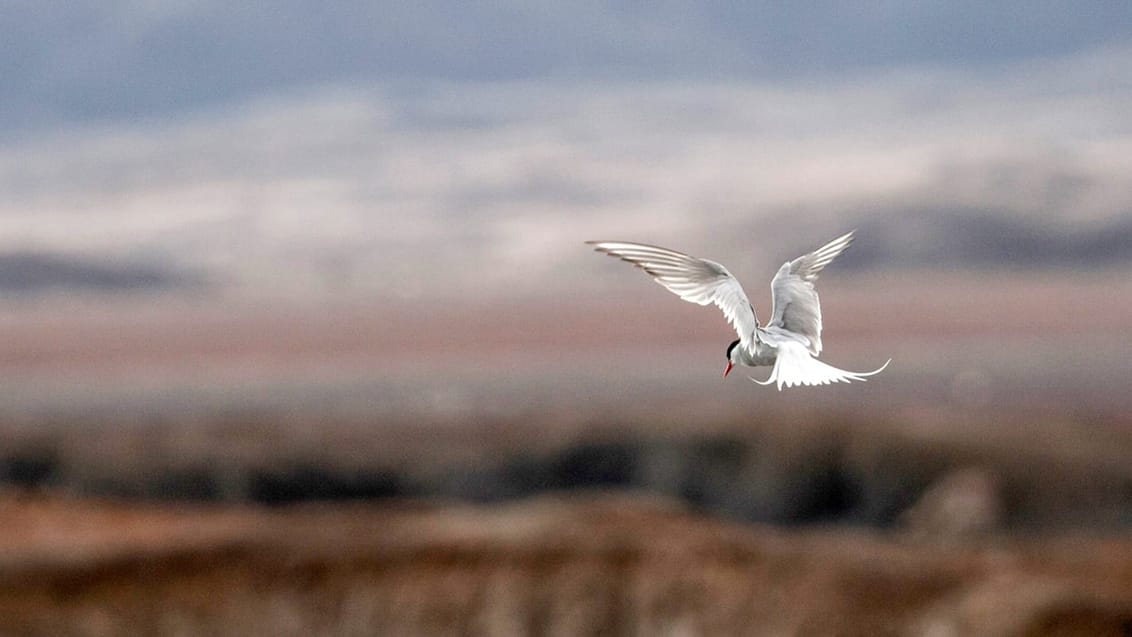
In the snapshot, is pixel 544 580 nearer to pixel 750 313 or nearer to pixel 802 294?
pixel 802 294

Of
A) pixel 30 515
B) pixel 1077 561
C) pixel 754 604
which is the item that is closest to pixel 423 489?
pixel 30 515

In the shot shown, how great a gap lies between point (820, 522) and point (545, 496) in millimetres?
19217

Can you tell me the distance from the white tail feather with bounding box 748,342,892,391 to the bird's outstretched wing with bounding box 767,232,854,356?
94cm

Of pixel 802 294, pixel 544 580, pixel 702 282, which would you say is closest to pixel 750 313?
pixel 702 282

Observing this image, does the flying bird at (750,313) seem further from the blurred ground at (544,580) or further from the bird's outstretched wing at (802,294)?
the blurred ground at (544,580)

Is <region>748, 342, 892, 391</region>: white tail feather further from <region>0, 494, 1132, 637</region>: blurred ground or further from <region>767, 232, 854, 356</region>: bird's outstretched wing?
<region>0, 494, 1132, 637</region>: blurred ground

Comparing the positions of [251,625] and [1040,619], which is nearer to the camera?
[1040,619]

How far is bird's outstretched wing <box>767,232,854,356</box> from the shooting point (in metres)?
11.6

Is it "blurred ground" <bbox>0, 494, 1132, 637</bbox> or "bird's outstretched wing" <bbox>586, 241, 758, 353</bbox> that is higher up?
"bird's outstretched wing" <bbox>586, 241, 758, 353</bbox>

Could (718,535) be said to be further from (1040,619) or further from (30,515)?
(30,515)

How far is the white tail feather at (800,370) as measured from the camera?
909cm

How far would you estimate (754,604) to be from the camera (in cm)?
7844

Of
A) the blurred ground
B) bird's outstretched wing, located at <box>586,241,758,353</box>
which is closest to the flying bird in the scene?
bird's outstretched wing, located at <box>586,241,758,353</box>

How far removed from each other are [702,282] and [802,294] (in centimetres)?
176
